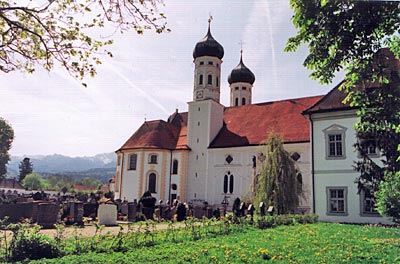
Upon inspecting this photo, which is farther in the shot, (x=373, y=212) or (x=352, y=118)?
(x=352, y=118)

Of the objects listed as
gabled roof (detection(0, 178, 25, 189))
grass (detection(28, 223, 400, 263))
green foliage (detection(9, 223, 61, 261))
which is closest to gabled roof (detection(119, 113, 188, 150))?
grass (detection(28, 223, 400, 263))

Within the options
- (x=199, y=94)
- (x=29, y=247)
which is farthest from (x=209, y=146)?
(x=29, y=247)

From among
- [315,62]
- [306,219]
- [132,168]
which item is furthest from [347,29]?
[132,168]

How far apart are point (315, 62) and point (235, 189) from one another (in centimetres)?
3016

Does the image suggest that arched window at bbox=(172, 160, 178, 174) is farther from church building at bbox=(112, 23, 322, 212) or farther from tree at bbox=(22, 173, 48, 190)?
tree at bbox=(22, 173, 48, 190)

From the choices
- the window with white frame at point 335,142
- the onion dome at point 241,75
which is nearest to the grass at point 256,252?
the window with white frame at point 335,142

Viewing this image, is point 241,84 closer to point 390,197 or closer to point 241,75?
point 241,75

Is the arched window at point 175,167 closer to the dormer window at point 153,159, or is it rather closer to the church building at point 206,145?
the church building at point 206,145

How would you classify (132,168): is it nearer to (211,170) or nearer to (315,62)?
(211,170)

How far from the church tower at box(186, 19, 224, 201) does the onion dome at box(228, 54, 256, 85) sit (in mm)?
7331

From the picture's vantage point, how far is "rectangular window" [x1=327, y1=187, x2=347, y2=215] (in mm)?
22062

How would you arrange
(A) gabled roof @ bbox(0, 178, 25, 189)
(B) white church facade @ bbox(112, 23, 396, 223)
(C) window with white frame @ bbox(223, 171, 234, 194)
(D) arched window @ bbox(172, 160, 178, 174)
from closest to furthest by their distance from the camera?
(B) white church facade @ bbox(112, 23, 396, 223), (C) window with white frame @ bbox(223, 171, 234, 194), (D) arched window @ bbox(172, 160, 178, 174), (A) gabled roof @ bbox(0, 178, 25, 189)

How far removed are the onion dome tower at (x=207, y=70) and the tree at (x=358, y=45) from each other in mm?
34581

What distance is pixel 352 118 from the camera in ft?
74.1
